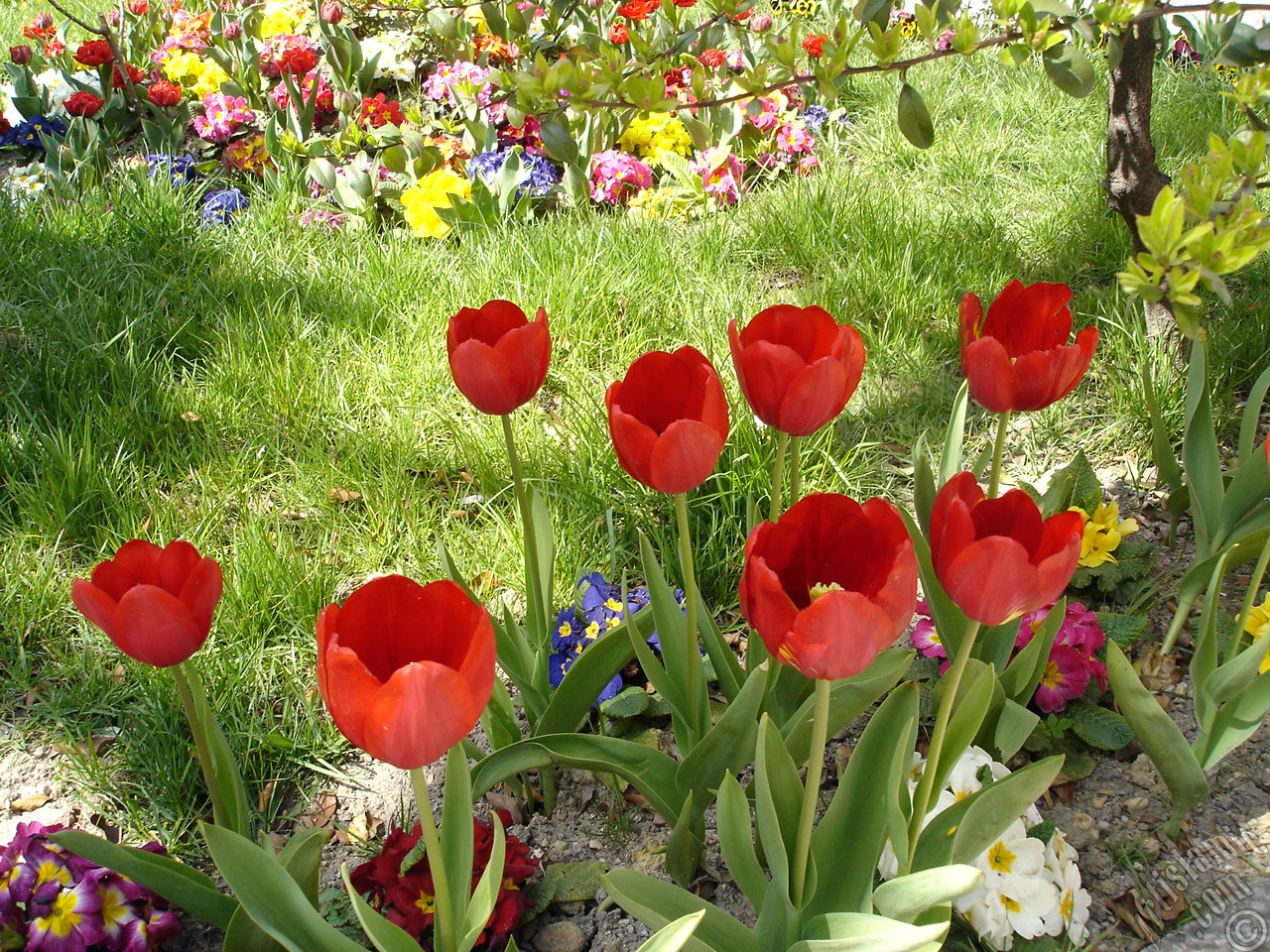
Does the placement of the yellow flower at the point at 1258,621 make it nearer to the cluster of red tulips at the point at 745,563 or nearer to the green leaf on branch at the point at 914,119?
the cluster of red tulips at the point at 745,563

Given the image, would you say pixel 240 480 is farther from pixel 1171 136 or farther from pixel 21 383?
pixel 1171 136

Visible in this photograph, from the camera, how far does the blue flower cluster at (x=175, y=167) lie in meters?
3.38

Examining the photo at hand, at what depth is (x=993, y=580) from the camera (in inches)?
34.1

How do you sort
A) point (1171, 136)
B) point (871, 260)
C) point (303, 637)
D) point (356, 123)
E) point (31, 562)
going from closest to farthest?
point (303, 637) < point (31, 562) < point (871, 260) < point (1171, 136) < point (356, 123)

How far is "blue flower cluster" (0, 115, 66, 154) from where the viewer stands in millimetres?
3750

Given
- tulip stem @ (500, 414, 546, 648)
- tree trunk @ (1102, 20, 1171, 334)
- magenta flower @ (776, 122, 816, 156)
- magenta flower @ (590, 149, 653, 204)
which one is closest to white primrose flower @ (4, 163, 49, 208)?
magenta flower @ (590, 149, 653, 204)

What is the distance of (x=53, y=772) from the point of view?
1643 mm

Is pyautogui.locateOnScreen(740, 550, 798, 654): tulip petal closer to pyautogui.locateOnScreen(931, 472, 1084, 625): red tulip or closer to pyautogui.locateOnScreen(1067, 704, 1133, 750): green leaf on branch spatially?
pyautogui.locateOnScreen(931, 472, 1084, 625): red tulip

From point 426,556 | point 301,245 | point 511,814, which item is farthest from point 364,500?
point 301,245

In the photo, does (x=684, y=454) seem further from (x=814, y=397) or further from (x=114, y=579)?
(x=114, y=579)

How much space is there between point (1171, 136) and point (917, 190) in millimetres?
805

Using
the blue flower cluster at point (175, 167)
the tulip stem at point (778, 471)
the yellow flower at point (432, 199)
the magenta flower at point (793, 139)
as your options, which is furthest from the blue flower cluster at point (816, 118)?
the tulip stem at point (778, 471)

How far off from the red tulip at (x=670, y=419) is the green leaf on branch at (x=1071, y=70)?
71 cm

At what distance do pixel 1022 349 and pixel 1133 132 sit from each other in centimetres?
118
